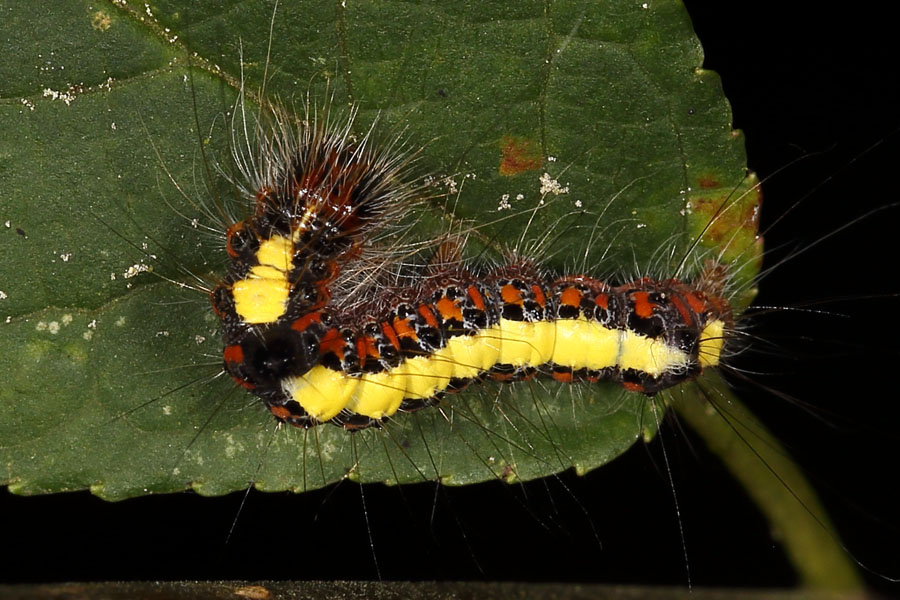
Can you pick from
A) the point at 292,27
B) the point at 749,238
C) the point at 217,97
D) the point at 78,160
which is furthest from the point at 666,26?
the point at 78,160

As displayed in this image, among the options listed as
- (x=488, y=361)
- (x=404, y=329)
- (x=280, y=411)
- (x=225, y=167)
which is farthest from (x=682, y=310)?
(x=225, y=167)

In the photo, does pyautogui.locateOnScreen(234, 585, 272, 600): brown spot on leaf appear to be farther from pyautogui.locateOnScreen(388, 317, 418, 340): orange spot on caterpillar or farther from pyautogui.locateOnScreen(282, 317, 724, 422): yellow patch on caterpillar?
pyautogui.locateOnScreen(388, 317, 418, 340): orange spot on caterpillar

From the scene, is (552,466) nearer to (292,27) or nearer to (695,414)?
(695,414)

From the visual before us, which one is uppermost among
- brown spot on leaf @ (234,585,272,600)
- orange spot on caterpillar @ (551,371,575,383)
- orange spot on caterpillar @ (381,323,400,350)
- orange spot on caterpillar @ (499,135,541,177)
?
orange spot on caterpillar @ (499,135,541,177)

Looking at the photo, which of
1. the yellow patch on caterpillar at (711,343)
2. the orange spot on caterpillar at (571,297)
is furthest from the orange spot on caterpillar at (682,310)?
the orange spot on caterpillar at (571,297)

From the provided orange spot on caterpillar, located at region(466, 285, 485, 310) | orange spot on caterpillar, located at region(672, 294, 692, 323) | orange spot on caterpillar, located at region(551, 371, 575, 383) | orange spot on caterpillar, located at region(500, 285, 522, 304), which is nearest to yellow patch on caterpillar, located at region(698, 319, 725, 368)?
orange spot on caterpillar, located at region(672, 294, 692, 323)

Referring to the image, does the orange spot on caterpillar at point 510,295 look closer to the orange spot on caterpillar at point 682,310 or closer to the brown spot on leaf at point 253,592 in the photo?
the orange spot on caterpillar at point 682,310

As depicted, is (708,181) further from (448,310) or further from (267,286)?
(267,286)
